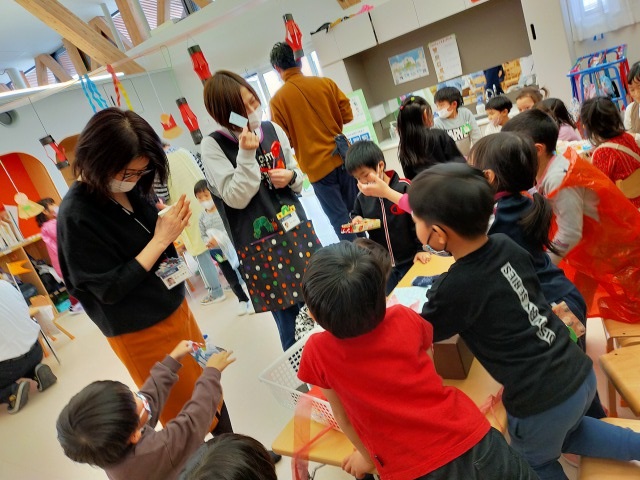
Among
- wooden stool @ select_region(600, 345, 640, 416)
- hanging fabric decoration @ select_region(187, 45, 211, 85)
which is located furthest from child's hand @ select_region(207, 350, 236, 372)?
hanging fabric decoration @ select_region(187, 45, 211, 85)

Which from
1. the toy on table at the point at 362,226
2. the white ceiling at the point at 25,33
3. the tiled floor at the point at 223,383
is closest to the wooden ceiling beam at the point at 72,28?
the white ceiling at the point at 25,33

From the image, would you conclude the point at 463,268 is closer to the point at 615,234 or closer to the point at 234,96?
the point at 615,234

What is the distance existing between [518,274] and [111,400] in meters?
1.16

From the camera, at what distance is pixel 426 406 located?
0.97 m

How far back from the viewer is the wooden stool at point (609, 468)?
1083 mm

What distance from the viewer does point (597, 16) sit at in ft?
13.3

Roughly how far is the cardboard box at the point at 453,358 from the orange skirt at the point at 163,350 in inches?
38.7

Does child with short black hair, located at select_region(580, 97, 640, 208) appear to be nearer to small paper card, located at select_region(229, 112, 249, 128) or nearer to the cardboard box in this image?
the cardboard box

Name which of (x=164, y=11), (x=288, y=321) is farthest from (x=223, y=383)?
(x=164, y=11)

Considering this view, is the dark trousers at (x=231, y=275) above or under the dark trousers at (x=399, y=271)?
under

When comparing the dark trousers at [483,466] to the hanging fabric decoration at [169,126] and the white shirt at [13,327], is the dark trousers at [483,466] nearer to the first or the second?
the white shirt at [13,327]

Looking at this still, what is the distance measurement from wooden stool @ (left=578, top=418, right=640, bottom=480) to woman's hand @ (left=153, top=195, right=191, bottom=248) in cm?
143

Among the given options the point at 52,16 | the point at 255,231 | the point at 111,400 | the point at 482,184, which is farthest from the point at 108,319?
the point at 52,16

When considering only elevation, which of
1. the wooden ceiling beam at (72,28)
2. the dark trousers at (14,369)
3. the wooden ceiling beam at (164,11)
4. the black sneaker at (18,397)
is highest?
the wooden ceiling beam at (164,11)
